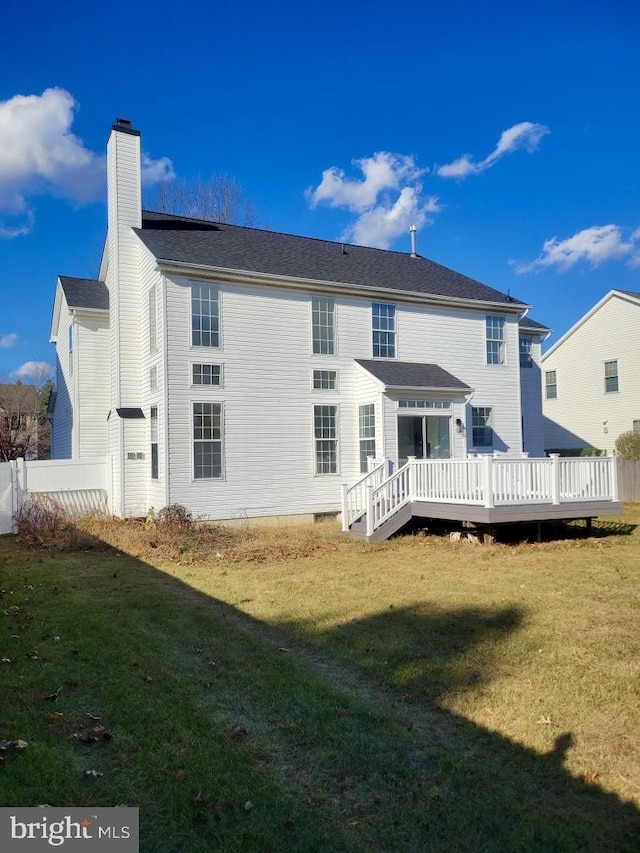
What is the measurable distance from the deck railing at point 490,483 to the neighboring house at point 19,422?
19272 mm

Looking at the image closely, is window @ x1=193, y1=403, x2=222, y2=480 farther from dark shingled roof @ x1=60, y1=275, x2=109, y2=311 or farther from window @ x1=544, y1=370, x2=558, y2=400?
window @ x1=544, y1=370, x2=558, y2=400

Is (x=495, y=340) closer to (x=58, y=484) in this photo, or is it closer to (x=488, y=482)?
(x=488, y=482)

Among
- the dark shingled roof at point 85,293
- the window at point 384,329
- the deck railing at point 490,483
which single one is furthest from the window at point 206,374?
the dark shingled roof at point 85,293

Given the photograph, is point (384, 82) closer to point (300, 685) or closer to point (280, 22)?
point (280, 22)

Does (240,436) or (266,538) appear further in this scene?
(240,436)

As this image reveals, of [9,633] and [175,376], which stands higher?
[175,376]

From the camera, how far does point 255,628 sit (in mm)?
6887

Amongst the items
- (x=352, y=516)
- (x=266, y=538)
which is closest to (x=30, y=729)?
(x=266, y=538)

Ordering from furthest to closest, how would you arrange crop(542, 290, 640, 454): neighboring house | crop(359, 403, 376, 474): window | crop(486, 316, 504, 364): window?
crop(542, 290, 640, 454): neighboring house
crop(486, 316, 504, 364): window
crop(359, 403, 376, 474): window

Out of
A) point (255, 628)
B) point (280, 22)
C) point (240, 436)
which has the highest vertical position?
point (280, 22)

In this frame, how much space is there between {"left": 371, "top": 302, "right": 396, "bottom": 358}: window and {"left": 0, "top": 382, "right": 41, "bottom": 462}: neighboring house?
690 inches

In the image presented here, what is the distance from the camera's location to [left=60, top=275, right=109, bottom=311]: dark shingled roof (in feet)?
58.4

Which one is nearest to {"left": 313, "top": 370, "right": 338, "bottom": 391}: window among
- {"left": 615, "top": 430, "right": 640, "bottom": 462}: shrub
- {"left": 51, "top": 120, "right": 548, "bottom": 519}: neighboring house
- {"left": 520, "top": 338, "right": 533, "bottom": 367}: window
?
{"left": 51, "top": 120, "right": 548, "bottom": 519}: neighboring house

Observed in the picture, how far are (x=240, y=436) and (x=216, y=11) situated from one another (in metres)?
10.2
